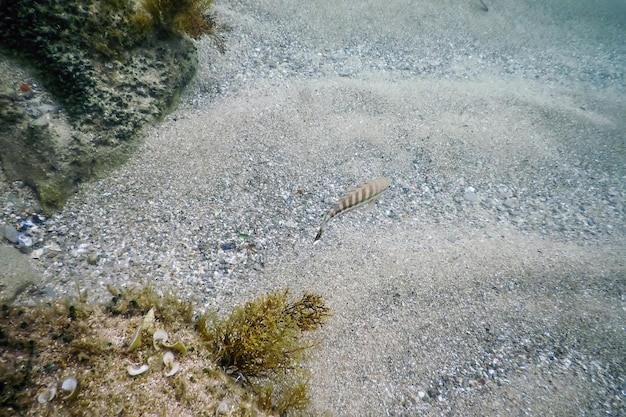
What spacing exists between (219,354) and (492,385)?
2.78m

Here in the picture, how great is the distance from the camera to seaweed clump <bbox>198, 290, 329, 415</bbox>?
2.83m

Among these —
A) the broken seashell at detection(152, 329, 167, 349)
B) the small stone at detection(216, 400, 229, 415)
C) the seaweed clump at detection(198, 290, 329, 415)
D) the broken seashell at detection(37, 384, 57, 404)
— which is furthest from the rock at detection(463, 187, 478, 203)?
the broken seashell at detection(37, 384, 57, 404)

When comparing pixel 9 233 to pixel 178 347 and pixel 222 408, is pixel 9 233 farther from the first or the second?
pixel 222 408

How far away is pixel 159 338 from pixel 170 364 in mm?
218

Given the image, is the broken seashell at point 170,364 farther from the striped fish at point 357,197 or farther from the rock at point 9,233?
the rock at point 9,233

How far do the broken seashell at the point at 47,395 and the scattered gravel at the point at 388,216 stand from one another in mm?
1458

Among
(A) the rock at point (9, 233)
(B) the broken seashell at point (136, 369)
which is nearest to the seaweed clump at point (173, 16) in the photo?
(A) the rock at point (9, 233)

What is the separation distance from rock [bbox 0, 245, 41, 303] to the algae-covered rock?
691 mm

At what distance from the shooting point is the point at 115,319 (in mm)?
2549

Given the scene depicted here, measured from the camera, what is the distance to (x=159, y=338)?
2477mm

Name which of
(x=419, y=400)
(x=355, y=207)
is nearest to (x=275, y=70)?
(x=355, y=207)

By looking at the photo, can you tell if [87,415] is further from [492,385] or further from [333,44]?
[333,44]

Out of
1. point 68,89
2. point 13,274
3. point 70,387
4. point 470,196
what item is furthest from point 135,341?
point 470,196

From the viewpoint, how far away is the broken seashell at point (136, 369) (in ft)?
7.30
